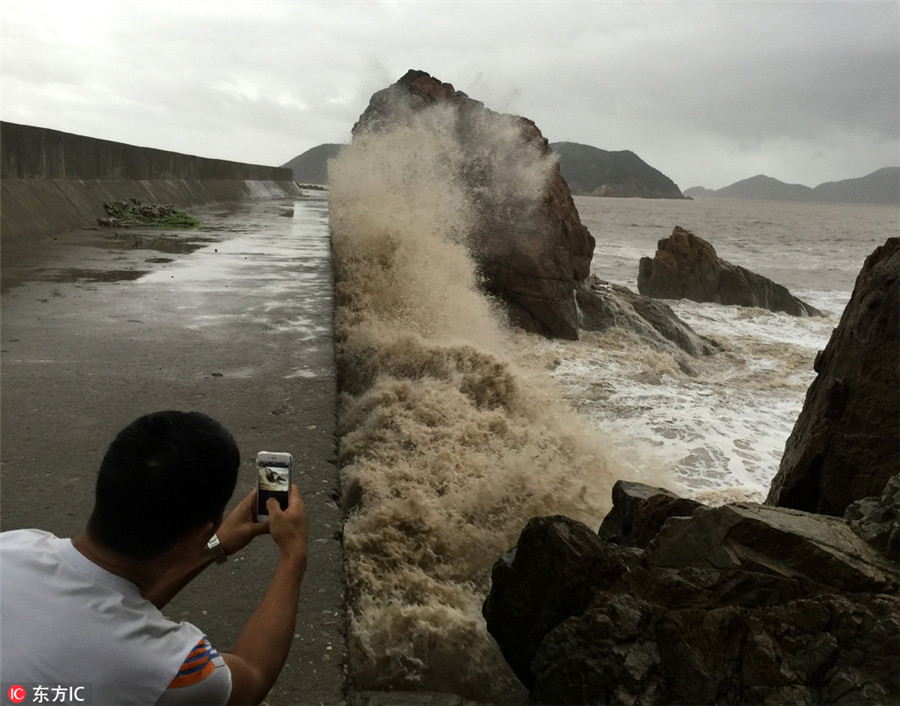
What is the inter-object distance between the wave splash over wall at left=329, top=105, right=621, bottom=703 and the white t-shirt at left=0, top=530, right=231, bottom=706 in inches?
40.6

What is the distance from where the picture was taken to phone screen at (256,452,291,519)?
171 cm

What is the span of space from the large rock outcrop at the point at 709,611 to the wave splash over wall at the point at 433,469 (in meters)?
0.24

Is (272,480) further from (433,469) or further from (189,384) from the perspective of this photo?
(189,384)

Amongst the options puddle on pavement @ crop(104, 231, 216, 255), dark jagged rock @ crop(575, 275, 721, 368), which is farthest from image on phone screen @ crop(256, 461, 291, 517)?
dark jagged rock @ crop(575, 275, 721, 368)

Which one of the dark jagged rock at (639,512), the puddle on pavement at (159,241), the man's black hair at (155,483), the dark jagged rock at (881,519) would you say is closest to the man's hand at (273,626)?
the man's black hair at (155,483)

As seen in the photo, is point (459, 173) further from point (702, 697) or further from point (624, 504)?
point (702, 697)

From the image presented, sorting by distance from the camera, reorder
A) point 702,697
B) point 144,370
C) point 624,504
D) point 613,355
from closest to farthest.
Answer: point 702,697
point 624,504
point 144,370
point 613,355

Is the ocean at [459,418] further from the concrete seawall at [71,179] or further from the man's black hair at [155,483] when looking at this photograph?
the concrete seawall at [71,179]

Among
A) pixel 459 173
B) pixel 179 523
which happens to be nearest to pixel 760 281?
pixel 459 173

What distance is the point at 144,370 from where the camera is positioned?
395 centimetres

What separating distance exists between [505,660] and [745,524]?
83cm

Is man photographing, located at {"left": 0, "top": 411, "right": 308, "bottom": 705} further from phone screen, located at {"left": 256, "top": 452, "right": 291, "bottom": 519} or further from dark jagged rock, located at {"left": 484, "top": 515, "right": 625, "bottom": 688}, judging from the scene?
dark jagged rock, located at {"left": 484, "top": 515, "right": 625, "bottom": 688}

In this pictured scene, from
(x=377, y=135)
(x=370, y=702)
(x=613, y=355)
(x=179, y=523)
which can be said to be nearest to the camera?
(x=179, y=523)

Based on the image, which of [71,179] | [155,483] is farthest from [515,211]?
[155,483]
